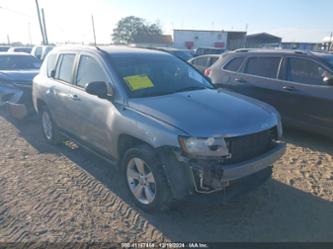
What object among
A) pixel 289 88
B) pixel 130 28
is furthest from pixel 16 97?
pixel 130 28

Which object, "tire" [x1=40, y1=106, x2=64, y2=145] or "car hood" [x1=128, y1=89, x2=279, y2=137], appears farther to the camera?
"tire" [x1=40, y1=106, x2=64, y2=145]

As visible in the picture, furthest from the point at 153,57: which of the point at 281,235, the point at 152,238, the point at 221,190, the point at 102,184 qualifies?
the point at 281,235

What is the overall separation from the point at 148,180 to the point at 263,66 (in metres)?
4.11

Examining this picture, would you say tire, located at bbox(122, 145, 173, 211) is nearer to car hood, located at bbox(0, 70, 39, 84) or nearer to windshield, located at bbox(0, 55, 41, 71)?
car hood, located at bbox(0, 70, 39, 84)

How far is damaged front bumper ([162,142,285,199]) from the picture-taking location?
2.92 meters

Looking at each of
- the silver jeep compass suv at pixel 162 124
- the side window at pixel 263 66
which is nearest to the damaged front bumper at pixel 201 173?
the silver jeep compass suv at pixel 162 124

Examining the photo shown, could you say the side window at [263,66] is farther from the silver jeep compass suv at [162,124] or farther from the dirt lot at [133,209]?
the silver jeep compass suv at [162,124]

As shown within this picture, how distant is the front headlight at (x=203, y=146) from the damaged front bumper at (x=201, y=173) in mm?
67

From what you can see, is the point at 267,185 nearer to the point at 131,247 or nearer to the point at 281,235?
the point at 281,235

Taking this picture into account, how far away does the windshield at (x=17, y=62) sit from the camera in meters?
8.87

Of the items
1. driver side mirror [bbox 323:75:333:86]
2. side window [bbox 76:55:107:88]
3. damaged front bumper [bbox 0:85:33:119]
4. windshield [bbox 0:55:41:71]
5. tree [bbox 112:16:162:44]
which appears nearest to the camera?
side window [bbox 76:55:107:88]

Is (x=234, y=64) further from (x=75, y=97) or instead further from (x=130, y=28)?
(x=130, y=28)

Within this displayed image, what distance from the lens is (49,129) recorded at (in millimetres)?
5863

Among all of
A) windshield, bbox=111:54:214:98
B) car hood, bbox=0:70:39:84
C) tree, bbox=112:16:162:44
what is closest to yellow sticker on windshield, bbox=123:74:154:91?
windshield, bbox=111:54:214:98
